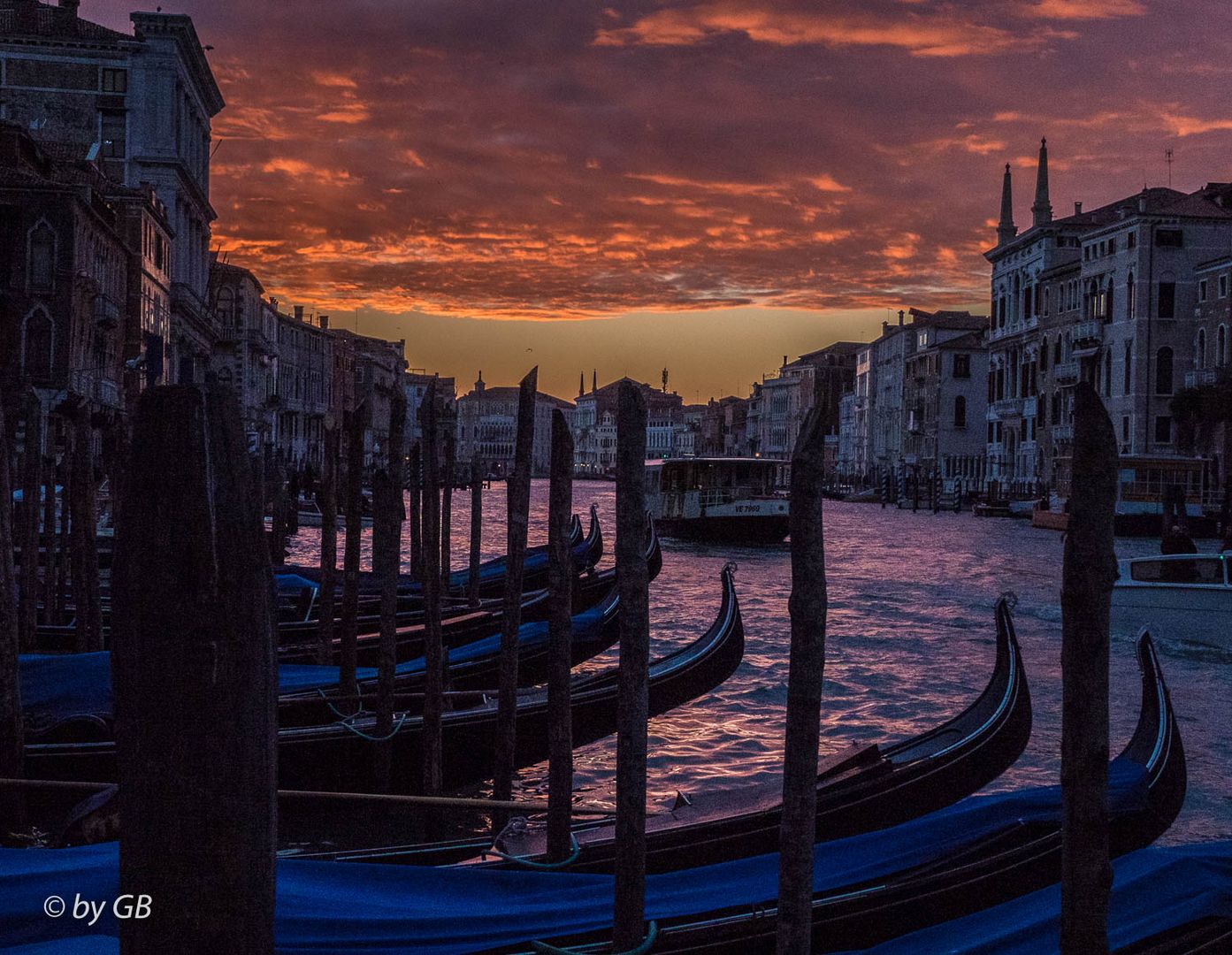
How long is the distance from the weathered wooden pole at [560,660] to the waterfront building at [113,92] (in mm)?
25095

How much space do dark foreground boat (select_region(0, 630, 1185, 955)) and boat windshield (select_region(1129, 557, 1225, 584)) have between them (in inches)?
325

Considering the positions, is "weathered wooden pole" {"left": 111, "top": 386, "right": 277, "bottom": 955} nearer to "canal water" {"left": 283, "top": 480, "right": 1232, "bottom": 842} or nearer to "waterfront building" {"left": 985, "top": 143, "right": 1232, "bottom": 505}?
"canal water" {"left": 283, "top": 480, "right": 1232, "bottom": 842}

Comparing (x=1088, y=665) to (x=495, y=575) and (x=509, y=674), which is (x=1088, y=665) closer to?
(x=509, y=674)

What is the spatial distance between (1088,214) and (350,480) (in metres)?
36.8

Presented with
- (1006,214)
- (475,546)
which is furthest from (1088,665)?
(1006,214)

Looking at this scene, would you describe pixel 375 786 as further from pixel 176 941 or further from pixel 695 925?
pixel 176 941

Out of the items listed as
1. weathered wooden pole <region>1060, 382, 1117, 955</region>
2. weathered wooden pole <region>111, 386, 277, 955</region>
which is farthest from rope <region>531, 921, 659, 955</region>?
weathered wooden pole <region>111, 386, 277, 955</region>

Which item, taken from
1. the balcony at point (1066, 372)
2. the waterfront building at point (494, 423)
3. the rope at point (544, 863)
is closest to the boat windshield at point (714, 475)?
the balcony at point (1066, 372)

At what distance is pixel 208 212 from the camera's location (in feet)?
118

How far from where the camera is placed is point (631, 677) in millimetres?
3414

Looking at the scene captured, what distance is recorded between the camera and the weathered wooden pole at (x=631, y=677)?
3.01 meters

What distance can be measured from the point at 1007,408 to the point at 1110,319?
28.8 feet

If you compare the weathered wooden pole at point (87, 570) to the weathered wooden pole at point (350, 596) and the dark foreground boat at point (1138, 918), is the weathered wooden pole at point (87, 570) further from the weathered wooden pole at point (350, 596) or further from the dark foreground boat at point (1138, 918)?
the dark foreground boat at point (1138, 918)

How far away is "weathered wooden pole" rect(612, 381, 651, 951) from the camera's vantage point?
301 cm
